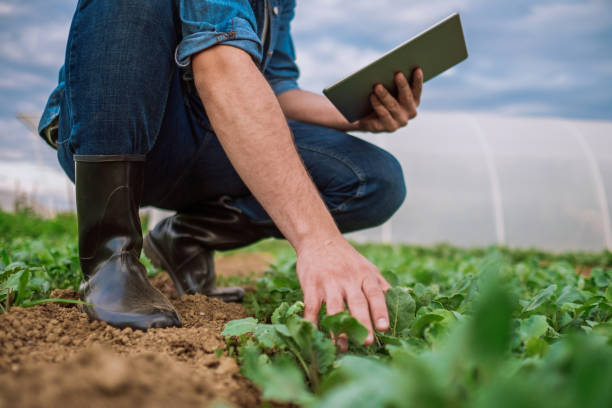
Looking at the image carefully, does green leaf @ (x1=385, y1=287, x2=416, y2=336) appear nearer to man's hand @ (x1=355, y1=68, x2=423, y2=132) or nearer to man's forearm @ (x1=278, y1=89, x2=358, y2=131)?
man's hand @ (x1=355, y1=68, x2=423, y2=132)

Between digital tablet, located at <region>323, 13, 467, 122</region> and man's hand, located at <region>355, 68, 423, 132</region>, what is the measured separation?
0.02 meters

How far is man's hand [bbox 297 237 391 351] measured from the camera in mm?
868

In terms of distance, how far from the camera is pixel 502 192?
26.3 feet

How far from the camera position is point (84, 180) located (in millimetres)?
1170

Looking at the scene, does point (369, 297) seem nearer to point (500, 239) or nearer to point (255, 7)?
point (255, 7)

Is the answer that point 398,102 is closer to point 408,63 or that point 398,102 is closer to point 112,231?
point 408,63

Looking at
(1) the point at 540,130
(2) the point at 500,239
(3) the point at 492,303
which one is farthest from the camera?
(1) the point at 540,130

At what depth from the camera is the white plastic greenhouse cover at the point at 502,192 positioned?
7777 millimetres

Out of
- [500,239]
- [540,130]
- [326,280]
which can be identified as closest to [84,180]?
[326,280]

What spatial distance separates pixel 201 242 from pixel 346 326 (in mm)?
1163

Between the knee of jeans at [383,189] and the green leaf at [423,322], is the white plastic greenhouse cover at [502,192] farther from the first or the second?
the green leaf at [423,322]

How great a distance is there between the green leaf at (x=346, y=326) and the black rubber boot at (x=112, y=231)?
17.1 inches

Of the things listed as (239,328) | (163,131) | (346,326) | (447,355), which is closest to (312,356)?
(346,326)

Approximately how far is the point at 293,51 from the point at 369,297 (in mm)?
1557
